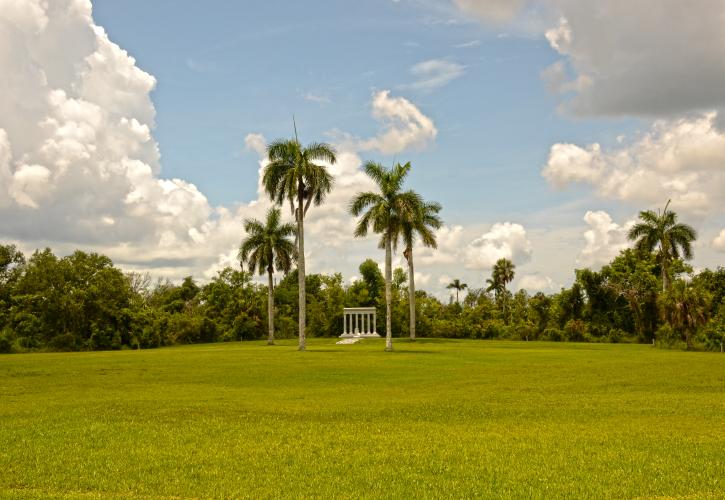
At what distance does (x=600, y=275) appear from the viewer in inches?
2884

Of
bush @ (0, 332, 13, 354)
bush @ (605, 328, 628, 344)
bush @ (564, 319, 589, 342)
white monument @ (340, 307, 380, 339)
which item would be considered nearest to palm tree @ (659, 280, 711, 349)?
bush @ (605, 328, 628, 344)

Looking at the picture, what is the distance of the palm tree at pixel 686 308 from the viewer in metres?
50.8

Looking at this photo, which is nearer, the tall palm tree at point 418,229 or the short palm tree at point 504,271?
the tall palm tree at point 418,229

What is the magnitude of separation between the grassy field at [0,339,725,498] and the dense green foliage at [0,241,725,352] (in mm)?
36856

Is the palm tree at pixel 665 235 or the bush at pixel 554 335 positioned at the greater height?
the palm tree at pixel 665 235

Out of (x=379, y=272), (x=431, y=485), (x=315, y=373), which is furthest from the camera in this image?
(x=379, y=272)

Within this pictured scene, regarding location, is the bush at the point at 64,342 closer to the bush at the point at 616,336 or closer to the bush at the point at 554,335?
the bush at the point at 554,335

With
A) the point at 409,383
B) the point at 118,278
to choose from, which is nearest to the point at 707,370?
the point at 409,383

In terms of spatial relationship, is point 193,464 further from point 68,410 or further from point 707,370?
point 707,370

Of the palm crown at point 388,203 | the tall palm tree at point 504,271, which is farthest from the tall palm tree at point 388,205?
the tall palm tree at point 504,271

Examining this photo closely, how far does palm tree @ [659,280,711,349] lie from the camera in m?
50.8

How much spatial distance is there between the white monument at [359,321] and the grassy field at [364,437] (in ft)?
169

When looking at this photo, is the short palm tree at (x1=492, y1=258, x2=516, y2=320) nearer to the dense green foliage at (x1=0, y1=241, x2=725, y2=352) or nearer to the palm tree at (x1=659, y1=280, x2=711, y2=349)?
the dense green foliage at (x1=0, y1=241, x2=725, y2=352)

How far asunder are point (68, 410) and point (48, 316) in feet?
168
